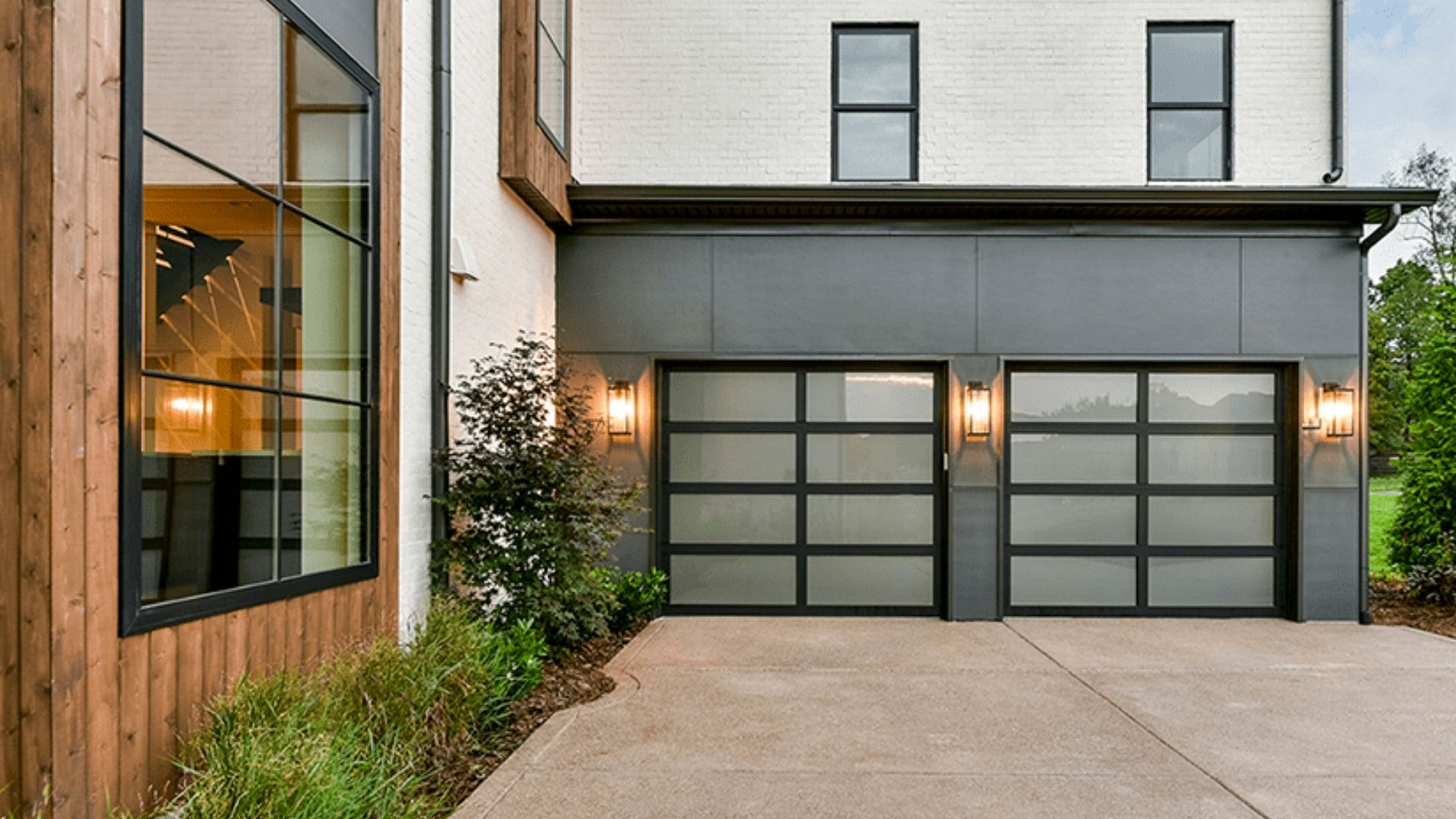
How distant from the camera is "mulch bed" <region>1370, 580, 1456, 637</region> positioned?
7.77 meters

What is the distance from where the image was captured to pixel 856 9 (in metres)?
8.68

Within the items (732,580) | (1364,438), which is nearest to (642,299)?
(732,580)

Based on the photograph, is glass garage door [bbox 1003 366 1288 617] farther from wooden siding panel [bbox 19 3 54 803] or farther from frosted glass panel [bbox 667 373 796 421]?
wooden siding panel [bbox 19 3 54 803]

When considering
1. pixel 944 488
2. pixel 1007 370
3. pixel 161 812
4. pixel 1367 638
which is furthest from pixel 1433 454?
pixel 161 812

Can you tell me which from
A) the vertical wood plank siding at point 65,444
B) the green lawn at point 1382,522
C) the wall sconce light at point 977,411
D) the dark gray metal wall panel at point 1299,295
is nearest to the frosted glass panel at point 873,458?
the wall sconce light at point 977,411

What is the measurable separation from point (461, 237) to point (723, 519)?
11.7ft

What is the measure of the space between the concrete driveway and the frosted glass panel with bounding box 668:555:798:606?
92 centimetres

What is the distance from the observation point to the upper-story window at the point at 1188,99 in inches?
340

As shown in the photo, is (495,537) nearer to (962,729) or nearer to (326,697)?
(326,697)

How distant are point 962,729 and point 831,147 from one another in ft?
18.7

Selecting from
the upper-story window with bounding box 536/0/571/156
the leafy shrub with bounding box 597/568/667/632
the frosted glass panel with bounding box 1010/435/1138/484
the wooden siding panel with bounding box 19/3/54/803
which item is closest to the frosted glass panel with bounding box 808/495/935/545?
the frosted glass panel with bounding box 1010/435/1138/484

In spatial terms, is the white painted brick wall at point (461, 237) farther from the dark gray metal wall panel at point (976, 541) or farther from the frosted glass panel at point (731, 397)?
the dark gray metal wall panel at point (976, 541)

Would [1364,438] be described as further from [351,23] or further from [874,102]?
[351,23]

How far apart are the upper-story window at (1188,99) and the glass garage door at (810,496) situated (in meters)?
3.14
